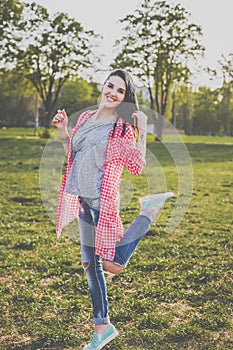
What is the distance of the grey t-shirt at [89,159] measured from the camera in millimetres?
3123

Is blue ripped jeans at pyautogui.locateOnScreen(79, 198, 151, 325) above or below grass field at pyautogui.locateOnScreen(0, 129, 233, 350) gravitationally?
above

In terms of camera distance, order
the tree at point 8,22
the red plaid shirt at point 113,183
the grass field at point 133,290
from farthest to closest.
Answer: the tree at point 8,22, the grass field at point 133,290, the red plaid shirt at point 113,183

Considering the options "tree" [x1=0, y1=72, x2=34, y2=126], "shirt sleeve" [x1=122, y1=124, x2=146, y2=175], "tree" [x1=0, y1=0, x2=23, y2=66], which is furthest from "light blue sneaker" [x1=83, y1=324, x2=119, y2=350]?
"tree" [x1=0, y1=72, x2=34, y2=126]

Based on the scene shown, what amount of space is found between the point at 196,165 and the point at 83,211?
16.4 meters

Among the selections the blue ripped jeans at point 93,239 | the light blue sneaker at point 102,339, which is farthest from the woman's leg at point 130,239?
the light blue sneaker at point 102,339

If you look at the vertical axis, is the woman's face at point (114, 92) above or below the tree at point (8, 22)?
below

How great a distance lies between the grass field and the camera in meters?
3.78

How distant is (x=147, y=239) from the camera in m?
6.74

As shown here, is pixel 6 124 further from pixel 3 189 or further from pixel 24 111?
pixel 3 189

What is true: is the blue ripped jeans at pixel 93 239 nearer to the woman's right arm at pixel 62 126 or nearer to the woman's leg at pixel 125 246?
the woman's leg at pixel 125 246

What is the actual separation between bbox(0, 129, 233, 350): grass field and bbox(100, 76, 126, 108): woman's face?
166 cm

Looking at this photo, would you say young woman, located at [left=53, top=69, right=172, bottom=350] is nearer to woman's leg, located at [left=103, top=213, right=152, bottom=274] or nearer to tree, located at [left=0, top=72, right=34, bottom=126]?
woman's leg, located at [left=103, top=213, right=152, bottom=274]

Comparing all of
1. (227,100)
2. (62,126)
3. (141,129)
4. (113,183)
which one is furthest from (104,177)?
(227,100)

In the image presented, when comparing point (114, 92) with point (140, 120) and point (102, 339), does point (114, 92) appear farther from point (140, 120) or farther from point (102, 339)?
point (102, 339)
